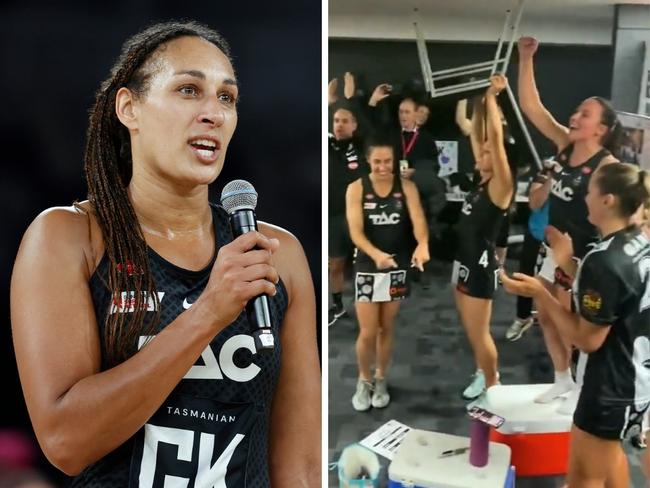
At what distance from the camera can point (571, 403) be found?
2059mm

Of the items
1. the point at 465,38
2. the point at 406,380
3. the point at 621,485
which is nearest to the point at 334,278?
the point at 406,380

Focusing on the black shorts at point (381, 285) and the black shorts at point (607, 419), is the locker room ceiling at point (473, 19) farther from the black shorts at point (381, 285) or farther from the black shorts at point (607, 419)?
the black shorts at point (607, 419)

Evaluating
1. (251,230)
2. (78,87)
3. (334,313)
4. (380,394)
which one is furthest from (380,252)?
(78,87)

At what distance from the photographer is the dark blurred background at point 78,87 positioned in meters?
1.82

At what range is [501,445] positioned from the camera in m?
2.08

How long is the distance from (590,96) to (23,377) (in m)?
1.80

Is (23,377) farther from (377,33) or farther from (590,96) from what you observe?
(590,96)

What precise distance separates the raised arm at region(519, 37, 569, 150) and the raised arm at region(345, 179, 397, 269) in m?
0.56

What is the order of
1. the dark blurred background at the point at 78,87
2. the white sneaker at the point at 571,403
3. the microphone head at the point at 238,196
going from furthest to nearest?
1. the white sneaker at the point at 571,403
2. the dark blurred background at the point at 78,87
3. the microphone head at the point at 238,196

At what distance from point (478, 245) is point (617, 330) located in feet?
1.65

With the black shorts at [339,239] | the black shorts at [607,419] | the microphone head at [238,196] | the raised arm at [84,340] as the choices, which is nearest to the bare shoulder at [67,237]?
the raised arm at [84,340]

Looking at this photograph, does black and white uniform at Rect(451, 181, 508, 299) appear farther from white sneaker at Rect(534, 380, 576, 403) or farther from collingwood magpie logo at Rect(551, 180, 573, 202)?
white sneaker at Rect(534, 380, 576, 403)

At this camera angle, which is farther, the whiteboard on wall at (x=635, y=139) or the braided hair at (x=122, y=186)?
the whiteboard on wall at (x=635, y=139)

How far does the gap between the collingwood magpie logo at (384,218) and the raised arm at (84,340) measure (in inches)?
19.2
